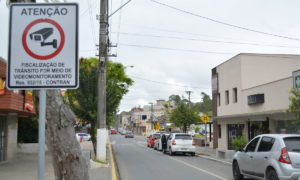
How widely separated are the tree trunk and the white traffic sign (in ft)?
4.21

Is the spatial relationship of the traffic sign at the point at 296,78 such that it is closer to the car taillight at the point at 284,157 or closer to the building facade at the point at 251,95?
the building facade at the point at 251,95

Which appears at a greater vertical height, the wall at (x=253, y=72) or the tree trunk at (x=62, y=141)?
the wall at (x=253, y=72)

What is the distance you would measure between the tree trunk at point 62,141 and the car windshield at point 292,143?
7148 millimetres

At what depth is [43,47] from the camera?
3.69 meters

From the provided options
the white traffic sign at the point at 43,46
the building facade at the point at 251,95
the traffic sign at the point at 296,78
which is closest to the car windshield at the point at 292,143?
the white traffic sign at the point at 43,46

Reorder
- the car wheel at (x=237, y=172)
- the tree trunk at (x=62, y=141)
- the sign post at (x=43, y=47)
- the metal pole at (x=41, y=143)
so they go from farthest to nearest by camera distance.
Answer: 1. the car wheel at (x=237, y=172)
2. the tree trunk at (x=62, y=141)
3. the sign post at (x=43, y=47)
4. the metal pole at (x=41, y=143)

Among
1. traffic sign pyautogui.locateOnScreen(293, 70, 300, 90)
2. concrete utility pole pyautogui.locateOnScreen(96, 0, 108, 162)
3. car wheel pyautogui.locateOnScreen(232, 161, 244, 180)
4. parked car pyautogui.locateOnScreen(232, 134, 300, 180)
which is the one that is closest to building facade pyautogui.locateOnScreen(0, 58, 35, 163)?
concrete utility pole pyautogui.locateOnScreen(96, 0, 108, 162)

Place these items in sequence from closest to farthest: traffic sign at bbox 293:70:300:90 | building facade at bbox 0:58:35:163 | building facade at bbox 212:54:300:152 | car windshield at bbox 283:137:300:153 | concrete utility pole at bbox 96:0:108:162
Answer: car windshield at bbox 283:137:300:153 → building facade at bbox 0:58:35:163 → concrete utility pole at bbox 96:0:108:162 → traffic sign at bbox 293:70:300:90 → building facade at bbox 212:54:300:152

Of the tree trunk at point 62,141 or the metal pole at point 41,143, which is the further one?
the tree trunk at point 62,141

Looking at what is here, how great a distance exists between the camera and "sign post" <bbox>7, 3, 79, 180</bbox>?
3.66 m

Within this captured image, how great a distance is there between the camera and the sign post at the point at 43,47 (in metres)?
3.66

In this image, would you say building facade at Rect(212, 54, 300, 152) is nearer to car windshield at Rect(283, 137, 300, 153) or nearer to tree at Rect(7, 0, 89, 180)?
car windshield at Rect(283, 137, 300, 153)

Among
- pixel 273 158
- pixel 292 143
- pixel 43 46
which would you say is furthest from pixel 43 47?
pixel 292 143

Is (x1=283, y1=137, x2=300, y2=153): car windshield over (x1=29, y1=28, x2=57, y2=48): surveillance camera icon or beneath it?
beneath
